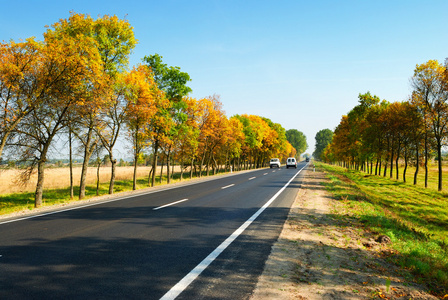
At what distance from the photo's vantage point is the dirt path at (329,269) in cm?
346

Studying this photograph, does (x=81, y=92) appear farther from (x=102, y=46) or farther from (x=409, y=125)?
(x=409, y=125)

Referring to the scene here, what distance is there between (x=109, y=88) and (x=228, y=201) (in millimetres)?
11635

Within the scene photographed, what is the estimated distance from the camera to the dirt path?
3.46 m

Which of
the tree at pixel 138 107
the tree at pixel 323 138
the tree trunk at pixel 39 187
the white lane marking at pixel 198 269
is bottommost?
the tree trunk at pixel 39 187

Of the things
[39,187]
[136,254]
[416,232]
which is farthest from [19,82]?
[416,232]

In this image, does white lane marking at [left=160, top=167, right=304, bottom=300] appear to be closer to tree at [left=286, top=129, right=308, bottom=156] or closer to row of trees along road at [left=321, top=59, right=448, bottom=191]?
row of trees along road at [left=321, top=59, right=448, bottom=191]

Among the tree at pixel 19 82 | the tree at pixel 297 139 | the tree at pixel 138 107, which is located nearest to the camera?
the tree at pixel 19 82

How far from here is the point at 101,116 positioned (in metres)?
18.8

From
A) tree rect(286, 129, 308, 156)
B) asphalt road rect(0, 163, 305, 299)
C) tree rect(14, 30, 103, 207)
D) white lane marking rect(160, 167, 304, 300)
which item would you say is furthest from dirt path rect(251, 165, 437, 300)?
tree rect(286, 129, 308, 156)

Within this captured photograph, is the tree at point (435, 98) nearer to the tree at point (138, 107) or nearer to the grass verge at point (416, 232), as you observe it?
the grass verge at point (416, 232)

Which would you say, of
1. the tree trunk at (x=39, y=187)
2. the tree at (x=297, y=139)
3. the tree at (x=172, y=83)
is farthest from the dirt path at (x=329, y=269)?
the tree at (x=297, y=139)

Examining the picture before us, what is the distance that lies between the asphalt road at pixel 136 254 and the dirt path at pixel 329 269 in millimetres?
290

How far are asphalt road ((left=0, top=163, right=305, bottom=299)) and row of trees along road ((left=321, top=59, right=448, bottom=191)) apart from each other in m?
27.4

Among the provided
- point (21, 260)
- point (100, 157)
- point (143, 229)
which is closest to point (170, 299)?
point (21, 260)
